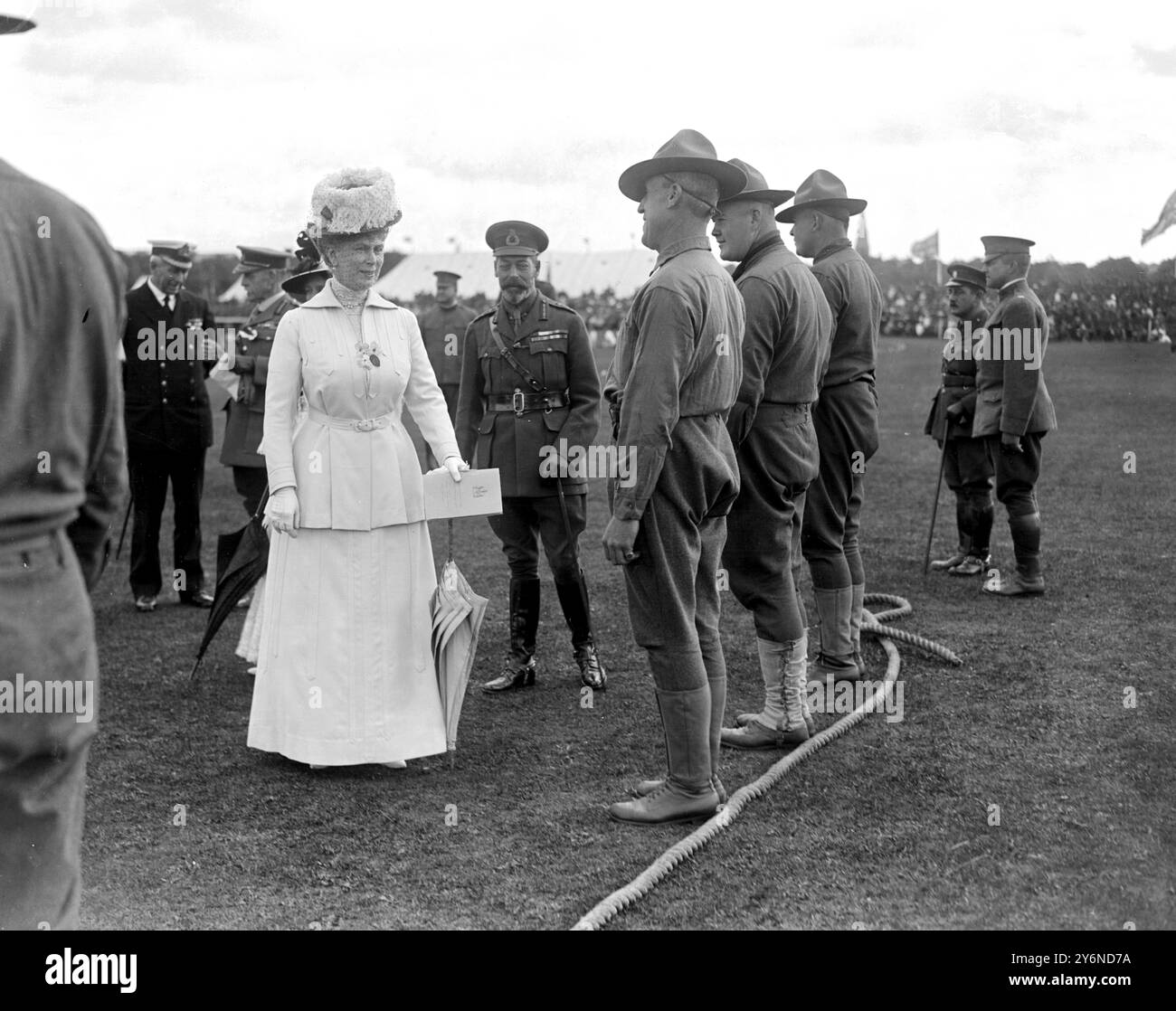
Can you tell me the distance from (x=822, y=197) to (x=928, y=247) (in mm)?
38463

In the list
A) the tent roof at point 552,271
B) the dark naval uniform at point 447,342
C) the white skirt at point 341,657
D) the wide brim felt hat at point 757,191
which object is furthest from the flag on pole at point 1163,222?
the tent roof at point 552,271

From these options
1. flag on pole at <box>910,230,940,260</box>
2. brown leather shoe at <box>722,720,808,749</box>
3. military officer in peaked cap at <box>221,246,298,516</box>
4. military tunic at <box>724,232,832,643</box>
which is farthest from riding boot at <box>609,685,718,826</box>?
flag on pole at <box>910,230,940,260</box>

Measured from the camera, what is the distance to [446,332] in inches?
641

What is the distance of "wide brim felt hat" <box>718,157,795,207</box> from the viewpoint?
588 centimetres

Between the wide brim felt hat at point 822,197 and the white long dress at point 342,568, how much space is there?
255 centimetres

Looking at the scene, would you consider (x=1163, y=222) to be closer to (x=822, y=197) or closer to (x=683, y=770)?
(x=822, y=197)

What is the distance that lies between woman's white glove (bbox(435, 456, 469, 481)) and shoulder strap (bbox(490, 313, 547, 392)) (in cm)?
122

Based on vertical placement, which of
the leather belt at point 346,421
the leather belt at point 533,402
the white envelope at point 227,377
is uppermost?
the white envelope at point 227,377

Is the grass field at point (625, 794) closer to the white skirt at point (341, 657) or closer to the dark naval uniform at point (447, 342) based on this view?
the white skirt at point (341, 657)

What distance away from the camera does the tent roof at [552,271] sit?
110 feet

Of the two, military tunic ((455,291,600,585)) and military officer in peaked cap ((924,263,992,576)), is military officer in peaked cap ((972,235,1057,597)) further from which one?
military tunic ((455,291,600,585))

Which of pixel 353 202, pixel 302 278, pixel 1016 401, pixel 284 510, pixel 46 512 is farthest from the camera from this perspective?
pixel 1016 401

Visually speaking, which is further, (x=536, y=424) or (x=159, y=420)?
(x=159, y=420)

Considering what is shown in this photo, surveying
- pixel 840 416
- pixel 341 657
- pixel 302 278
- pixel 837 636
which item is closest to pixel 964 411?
pixel 840 416
